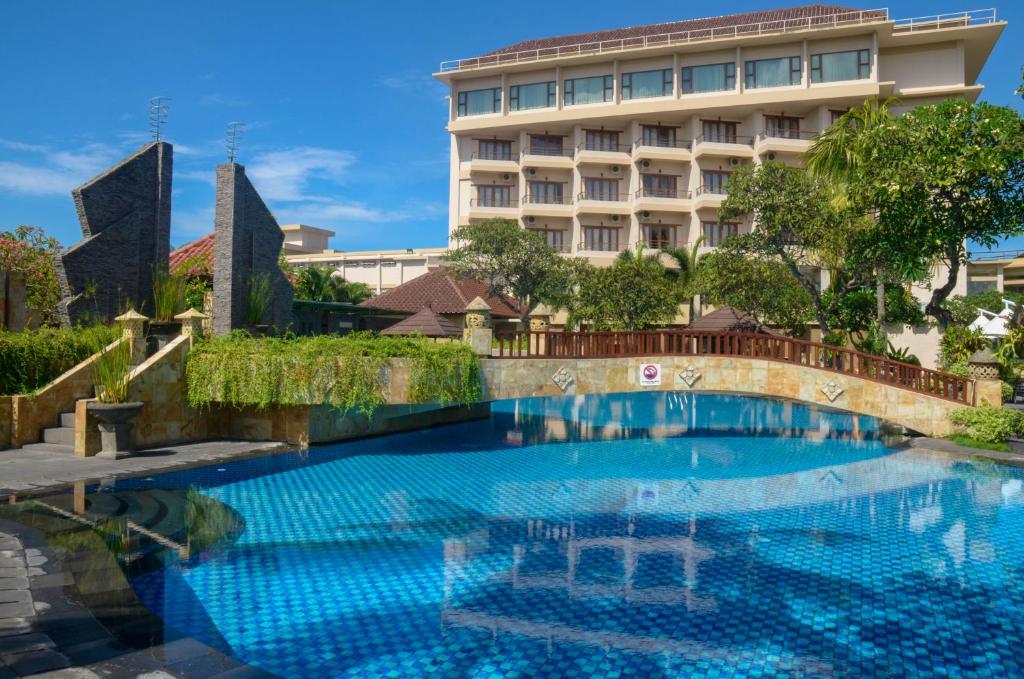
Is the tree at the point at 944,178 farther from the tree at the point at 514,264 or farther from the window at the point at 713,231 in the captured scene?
the window at the point at 713,231

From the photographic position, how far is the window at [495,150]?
45.2m

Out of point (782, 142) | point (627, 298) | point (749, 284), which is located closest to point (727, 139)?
point (782, 142)

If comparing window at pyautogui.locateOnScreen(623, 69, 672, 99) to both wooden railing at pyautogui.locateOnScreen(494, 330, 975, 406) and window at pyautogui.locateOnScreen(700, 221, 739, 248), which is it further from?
wooden railing at pyautogui.locateOnScreen(494, 330, 975, 406)

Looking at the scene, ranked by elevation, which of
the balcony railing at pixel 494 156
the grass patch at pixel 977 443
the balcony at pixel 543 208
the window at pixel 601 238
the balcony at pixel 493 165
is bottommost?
the grass patch at pixel 977 443

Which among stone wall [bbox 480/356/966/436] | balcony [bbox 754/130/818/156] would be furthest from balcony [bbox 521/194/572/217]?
stone wall [bbox 480/356/966/436]

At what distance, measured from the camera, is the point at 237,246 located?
16.9 meters

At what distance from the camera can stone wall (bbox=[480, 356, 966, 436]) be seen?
602 inches

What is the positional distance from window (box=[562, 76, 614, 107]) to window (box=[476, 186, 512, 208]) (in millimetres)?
6538

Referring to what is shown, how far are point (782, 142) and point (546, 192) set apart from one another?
45.6 feet

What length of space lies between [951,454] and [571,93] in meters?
34.6

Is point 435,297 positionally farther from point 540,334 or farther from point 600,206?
point 600,206

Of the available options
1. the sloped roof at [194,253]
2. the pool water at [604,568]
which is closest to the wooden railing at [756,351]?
the pool water at [604,568]

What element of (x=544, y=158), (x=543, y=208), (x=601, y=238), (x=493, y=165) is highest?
(x=544, y=158)

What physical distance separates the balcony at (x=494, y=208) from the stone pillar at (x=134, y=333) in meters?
31.8
